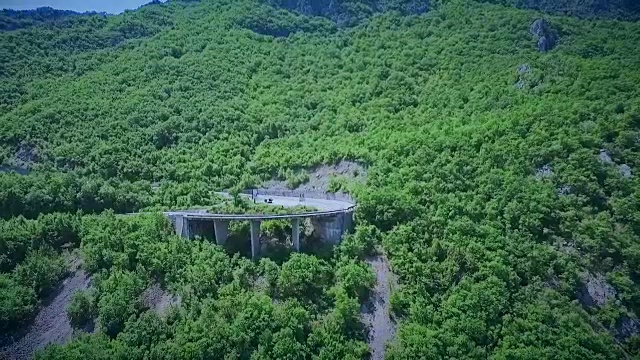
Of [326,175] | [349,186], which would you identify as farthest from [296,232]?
[326,175]

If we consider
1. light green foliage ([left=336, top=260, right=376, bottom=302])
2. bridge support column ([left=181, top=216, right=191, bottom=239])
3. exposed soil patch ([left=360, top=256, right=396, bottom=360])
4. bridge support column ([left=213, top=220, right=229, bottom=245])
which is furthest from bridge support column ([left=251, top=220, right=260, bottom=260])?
exposed soil patch ([left=360, top=256, right=396, bottom=360])

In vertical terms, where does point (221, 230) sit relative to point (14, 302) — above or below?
above

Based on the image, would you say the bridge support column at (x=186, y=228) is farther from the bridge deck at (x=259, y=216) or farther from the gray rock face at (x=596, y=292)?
the gray rock face at (x=596, y=292)

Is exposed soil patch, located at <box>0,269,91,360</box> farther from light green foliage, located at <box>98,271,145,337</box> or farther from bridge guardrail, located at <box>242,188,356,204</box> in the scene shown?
bridge guardrail, located at <box>242,188,356,204</box>

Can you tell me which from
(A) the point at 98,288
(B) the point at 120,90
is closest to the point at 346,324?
(A) the point at 98,288

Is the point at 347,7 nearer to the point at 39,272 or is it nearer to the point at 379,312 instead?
the point at 379,312

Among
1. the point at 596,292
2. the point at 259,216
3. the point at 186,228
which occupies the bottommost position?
the point at 596,292

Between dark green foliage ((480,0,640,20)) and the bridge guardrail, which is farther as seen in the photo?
dark green foliage ((480,0,640,20))
